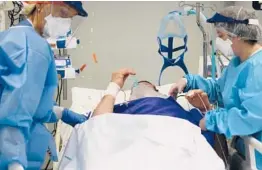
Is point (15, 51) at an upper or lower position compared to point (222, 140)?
upper

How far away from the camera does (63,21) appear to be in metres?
1.62

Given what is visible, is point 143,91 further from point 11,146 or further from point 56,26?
point 11,146

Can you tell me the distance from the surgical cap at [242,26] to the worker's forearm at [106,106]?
651 mm

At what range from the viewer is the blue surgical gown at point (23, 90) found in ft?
4.22

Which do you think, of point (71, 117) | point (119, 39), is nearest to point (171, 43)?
point (119, 39)

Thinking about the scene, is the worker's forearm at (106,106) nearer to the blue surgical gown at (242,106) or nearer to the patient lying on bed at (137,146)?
the patient lying on bed at (137,146)

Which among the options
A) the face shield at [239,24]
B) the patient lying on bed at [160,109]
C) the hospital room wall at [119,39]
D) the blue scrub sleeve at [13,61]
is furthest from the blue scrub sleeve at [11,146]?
the hospital room wall at [119,39]

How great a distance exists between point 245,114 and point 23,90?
35.1 inches

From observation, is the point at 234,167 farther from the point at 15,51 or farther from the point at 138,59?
the point at 138,59

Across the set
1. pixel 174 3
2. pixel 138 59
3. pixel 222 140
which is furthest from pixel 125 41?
pixel 222 140

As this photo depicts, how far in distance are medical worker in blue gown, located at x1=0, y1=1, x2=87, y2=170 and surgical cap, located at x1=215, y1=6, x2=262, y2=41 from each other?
0.70 meters

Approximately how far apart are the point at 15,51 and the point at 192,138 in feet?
2.48

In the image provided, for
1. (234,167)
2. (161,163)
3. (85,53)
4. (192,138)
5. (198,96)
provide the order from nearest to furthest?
(161,163), (192,138), (234,167), (198,96), (85,53)

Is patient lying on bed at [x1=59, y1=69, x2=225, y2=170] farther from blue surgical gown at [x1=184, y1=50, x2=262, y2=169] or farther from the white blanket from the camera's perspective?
blue surgical gown at [x1=184, y1=50, x2=262, y2=169]
